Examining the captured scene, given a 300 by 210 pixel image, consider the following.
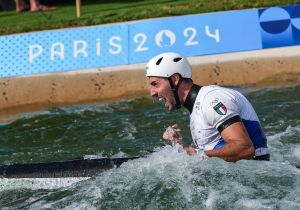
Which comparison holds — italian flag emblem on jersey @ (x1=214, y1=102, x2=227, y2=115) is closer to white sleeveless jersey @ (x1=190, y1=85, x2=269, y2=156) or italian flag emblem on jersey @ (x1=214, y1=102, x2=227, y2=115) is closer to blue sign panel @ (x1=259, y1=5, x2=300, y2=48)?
white sleeveless jersey @ (x1=190, y1=85, x2=269, y2=156)

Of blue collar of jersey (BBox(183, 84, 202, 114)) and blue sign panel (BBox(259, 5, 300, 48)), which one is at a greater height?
blue collar of jersey (BBox(183, 84, 202, 114))

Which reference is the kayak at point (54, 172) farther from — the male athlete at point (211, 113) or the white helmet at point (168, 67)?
the white helmet at point (168, 67)

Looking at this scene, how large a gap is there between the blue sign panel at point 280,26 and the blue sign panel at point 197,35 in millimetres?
150

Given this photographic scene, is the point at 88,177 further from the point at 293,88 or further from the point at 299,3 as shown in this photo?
the point at 299,3

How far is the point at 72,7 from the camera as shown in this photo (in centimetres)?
1691

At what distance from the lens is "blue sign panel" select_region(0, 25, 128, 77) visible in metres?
12.4

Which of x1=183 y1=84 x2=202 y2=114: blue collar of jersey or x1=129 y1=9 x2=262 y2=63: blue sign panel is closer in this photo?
x1=183 y1=84 x2=202 y2=114: blue collar of jersey

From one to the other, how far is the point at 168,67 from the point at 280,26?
22.4 feet

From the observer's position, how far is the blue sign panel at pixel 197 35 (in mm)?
12156

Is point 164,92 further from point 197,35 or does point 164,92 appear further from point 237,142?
point 197,35

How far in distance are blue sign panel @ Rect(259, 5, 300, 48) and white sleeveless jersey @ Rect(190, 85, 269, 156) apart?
6542 mm

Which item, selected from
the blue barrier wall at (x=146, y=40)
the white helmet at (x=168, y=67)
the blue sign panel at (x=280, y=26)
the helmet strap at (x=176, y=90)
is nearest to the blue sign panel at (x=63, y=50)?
the blue barrier wall at (x=146, y=40)

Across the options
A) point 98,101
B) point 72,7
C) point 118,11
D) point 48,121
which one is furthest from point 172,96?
point 72,7

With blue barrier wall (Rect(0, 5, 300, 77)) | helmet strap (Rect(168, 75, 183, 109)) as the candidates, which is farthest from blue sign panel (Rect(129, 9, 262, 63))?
helmet strap (Rect(168, 75, 183, 109))
